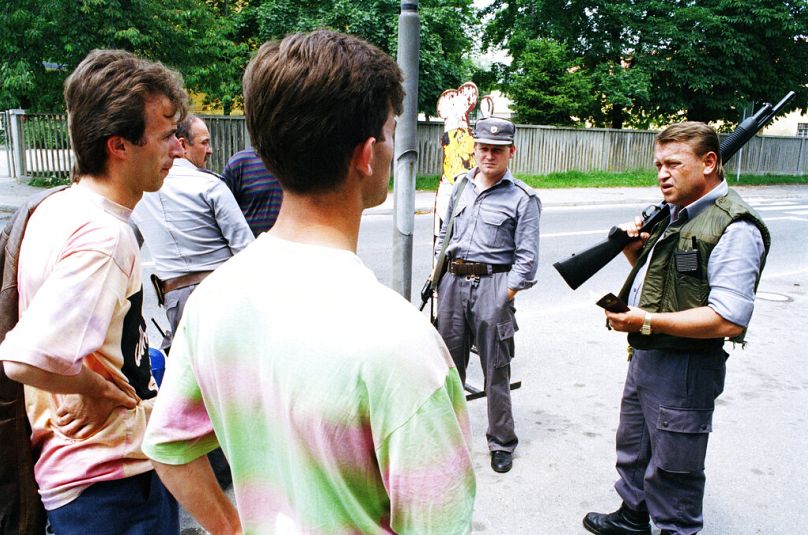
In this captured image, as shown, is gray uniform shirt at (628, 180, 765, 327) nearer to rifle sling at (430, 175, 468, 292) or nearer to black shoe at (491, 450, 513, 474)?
black shoe at (491, 450, 513, 474)

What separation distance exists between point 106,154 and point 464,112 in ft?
12.1

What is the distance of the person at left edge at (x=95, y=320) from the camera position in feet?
4.90

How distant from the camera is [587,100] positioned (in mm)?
24625

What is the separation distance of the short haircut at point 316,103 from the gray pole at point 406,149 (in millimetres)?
3113

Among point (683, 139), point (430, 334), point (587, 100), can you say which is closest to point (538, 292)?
point (683, 139)

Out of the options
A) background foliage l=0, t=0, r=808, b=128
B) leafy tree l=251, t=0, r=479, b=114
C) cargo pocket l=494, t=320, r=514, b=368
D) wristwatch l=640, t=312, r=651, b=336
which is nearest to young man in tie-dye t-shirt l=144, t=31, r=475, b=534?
wristwatch l=640, t=312, r=651, b=336

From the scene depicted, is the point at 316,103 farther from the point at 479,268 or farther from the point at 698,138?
the point at 479,268

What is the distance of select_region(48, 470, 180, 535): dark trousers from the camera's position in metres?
1.65

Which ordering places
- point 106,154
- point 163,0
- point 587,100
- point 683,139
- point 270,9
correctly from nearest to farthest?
1. point 106,154
2. point 683,139
3. point 163,0
4. point 270,9
5. point 587,100

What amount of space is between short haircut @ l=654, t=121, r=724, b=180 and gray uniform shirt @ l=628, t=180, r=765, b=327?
32cm

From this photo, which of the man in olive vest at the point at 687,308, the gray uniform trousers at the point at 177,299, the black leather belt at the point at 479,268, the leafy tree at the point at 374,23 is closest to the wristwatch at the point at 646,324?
the man in olive vest at the point at 687,308

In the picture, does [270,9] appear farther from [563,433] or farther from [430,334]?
[430,334]

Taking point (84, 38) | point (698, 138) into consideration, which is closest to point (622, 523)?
point (698, 138)

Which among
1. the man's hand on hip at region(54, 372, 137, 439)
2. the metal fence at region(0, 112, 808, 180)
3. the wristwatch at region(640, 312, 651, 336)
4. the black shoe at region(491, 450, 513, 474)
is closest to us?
the man's hand on hip at region(54, 372, 137, 439)
